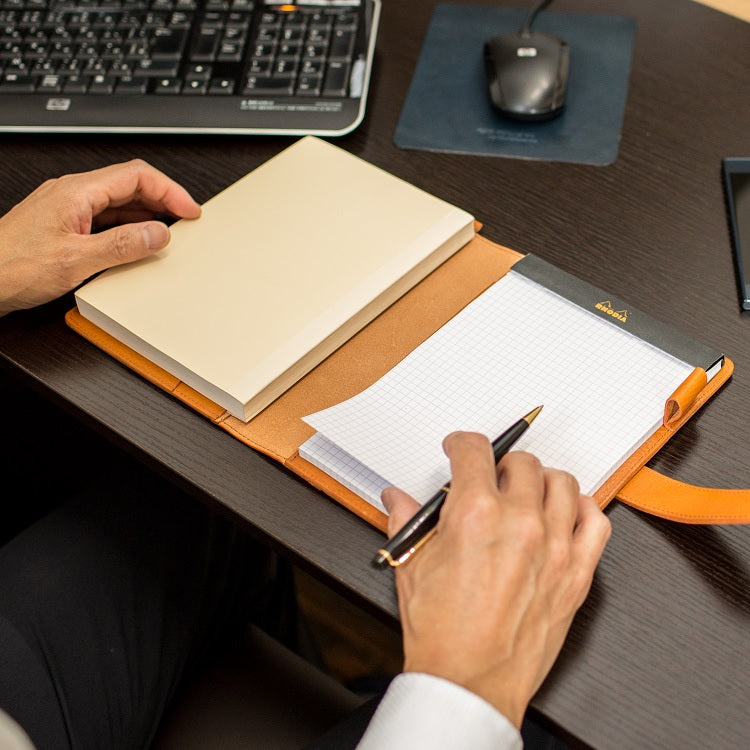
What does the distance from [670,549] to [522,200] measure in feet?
1.19

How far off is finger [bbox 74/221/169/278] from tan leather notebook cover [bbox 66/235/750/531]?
5 cm

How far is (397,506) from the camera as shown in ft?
1.83

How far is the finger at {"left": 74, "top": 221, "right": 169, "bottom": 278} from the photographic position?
27.0 inches

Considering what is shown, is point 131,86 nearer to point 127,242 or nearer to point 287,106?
point 287,106

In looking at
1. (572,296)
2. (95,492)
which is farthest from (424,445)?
(95,492)

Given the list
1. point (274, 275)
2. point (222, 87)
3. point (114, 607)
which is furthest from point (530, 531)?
point (222, 87)

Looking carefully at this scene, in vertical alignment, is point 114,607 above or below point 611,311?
below

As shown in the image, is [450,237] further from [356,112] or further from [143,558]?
[143,558]

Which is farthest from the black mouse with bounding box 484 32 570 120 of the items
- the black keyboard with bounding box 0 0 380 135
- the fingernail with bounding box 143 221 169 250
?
the fingernail with bounding box 143 221 169 250

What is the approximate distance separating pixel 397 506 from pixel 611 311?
248mm

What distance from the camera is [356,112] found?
0.85m

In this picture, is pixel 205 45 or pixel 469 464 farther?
pixel 205 45

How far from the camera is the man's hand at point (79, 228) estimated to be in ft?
2.28

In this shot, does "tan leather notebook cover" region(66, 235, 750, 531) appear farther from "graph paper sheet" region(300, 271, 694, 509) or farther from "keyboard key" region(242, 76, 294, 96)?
"keyboard key" region(242, 76, 294, 96)
